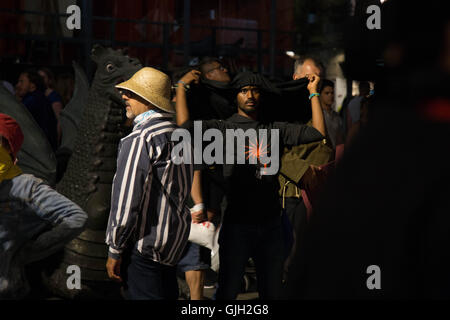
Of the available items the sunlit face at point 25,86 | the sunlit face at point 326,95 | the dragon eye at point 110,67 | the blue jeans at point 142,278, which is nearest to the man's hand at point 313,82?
the dragon eye at point 110,67

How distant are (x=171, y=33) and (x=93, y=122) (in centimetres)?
572

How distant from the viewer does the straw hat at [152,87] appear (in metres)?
4.10

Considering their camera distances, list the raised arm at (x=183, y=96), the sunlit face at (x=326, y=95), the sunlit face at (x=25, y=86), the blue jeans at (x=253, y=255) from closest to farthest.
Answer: the blue jeans at (x=253, y=255) → the raised arm at (x=183, y=96) → the sunlit face at (x=326, y=95) → the sunlit face at (x=25, y=86)

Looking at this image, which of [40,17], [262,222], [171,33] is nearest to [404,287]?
[262,222]

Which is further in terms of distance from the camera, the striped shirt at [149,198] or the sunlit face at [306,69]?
the sunlit face at [306,69]

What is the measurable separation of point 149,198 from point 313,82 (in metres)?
1.93

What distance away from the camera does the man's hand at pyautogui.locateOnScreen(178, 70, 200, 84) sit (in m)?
5.56

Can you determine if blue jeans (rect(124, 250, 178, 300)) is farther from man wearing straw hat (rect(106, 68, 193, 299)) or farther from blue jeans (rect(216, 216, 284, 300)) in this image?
blue jeans (rect(216, 216, 284, 300))

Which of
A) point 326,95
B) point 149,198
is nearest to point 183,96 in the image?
point 149,198

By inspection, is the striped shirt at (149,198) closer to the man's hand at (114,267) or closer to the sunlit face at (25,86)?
the man's hand at (114,267)

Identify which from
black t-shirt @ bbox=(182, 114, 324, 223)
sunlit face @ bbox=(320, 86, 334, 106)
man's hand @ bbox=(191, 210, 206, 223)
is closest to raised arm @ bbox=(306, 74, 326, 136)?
black t-shirt @ bbox=(182, 114, 324, 223)

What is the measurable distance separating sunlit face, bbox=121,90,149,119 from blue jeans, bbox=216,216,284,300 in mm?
953

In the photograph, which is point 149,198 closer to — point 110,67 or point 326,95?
point 110,67

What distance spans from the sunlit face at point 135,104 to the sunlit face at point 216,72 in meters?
1.76
